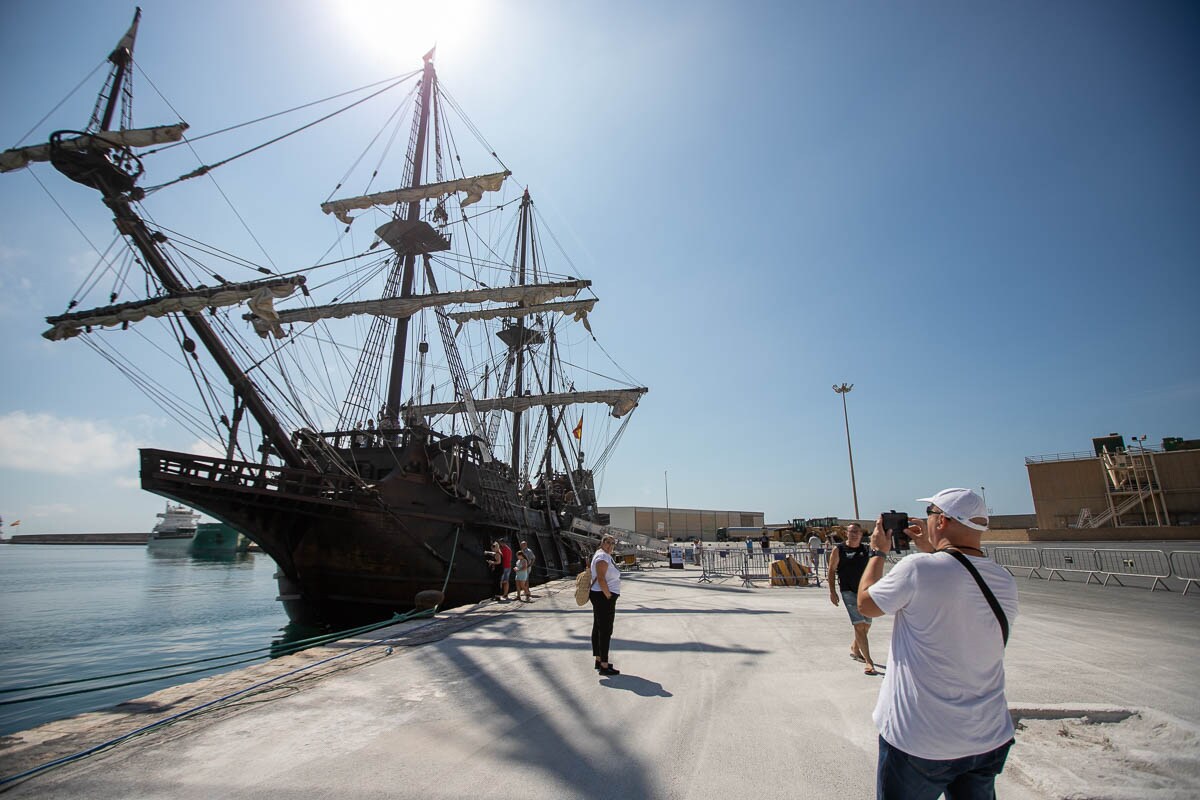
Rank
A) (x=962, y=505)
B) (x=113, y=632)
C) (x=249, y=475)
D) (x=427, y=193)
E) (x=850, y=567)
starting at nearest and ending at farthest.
→ 1. (x=962, y=505)
2. (x=850, y=567)
3. (x=249, y=475)
4. (x=113, y=632)
5. (x=427, y=193)

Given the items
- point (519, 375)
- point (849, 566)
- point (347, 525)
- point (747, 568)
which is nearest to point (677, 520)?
point (519, 375)

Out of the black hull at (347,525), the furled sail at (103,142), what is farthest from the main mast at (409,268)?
the furled sail at (103,142)

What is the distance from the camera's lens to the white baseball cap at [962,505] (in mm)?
2121

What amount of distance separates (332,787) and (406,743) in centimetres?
72

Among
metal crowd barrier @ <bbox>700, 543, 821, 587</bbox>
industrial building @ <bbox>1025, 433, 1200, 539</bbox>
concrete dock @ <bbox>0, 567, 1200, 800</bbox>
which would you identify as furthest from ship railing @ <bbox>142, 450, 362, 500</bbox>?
industrial building @ <bbox>1025, 433, 1200, 539</bbox>

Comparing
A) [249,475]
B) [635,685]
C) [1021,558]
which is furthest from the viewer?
[1021,558]

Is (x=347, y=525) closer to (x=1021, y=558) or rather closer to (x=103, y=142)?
(x=103, y=142)

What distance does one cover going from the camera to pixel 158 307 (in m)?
14.1

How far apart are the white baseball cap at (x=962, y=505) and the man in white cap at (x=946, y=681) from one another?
0.07 m

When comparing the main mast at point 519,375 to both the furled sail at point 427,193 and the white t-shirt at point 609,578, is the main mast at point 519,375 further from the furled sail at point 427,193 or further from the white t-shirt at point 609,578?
the white t-shirt at point 609,578

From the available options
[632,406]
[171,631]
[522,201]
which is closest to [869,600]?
[171,631]

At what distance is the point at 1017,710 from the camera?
362cm

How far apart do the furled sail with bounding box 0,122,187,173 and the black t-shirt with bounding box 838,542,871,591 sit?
17.9m

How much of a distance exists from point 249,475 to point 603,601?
10.8m
